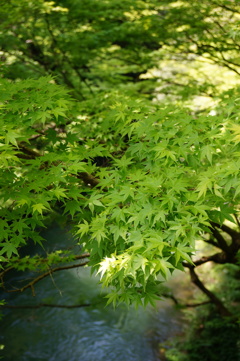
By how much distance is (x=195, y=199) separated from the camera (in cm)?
277

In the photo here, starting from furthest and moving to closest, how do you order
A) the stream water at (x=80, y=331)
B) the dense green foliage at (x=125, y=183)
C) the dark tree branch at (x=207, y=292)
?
the stream water at (x=80, y=331)
the dark tree branch at (x=207, y=292)
the dense green foliage at (x=125, y=183)

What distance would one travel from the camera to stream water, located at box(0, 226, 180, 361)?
8484 millimetres

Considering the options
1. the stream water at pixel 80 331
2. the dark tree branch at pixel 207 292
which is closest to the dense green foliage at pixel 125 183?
the dark tree branch at pixel 207 292

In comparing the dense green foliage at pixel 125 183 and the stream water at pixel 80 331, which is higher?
the dense green foliage at pixel 125 183

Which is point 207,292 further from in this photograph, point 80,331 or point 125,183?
point 80,331

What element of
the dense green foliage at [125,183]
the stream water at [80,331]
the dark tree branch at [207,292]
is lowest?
the stream water at [80,331]

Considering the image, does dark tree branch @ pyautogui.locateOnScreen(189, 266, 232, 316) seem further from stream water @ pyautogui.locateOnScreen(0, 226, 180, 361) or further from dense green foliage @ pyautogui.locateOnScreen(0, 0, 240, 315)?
stream water @ pyautogui.locateOnScreen(0, 226, 180, 361)

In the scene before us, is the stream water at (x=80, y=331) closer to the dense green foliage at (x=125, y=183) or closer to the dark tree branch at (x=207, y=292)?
the dark tree branch at (x=207, y=292)

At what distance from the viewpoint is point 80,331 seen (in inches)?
366

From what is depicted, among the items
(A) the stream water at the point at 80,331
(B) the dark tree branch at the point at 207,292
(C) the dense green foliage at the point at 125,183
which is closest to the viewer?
(C) the dense green foliage at the point at 125,183

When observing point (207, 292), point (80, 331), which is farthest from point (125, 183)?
point (80, 331)

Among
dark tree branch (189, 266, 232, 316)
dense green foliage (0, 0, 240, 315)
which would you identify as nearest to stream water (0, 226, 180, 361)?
dark tree branch (189, 266, 232, 316)

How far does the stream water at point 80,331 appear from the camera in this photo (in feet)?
27.8

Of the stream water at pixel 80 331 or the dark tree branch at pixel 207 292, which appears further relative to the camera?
the stream water at pixel 80 331
